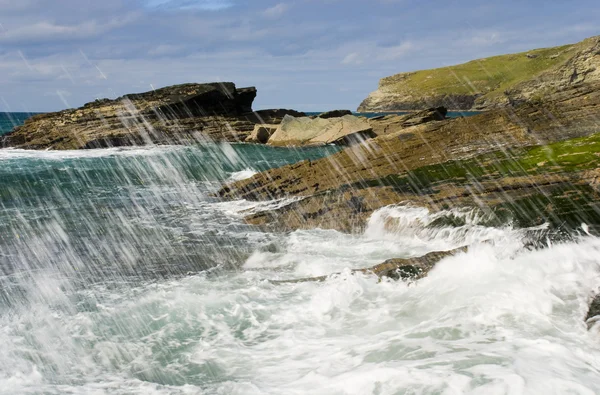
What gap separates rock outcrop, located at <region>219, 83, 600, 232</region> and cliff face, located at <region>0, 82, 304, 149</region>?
4215 centimetres

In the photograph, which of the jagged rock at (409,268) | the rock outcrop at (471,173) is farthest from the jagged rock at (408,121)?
the jagged rock at (409,268)

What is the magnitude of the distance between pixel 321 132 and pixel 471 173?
132ft

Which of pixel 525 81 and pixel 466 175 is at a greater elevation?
pixel 525 81

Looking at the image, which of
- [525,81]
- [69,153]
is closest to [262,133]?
[69,153]

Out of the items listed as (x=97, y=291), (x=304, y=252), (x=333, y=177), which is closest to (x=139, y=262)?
(x=97, y=291)

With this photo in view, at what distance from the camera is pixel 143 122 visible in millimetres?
63750

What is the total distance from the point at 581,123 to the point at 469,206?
8.03m

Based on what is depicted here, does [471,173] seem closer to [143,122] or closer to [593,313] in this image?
[593,313]

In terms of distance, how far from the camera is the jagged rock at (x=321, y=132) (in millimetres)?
54344

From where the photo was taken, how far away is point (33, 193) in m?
27.5

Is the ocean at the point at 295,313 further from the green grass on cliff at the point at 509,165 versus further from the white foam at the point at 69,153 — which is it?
the white foam at the point at 69,153

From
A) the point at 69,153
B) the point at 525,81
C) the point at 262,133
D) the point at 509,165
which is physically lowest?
the point at 509,165

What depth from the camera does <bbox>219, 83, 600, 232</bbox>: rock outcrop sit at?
1339 centimetres

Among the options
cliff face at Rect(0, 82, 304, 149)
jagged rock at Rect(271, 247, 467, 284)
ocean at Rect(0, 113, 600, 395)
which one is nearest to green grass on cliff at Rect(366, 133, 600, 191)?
ocean at Rect(0, 113, 600, 395)
